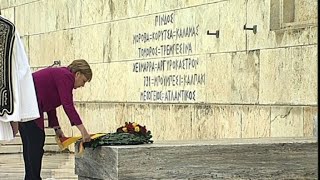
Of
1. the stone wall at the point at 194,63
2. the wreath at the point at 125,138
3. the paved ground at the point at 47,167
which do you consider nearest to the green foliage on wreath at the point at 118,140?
the wreath at the point at 125,138

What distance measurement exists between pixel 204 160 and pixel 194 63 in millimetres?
5462

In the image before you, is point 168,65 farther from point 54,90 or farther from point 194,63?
point 54,90

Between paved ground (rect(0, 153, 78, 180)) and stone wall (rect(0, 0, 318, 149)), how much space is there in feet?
4.03

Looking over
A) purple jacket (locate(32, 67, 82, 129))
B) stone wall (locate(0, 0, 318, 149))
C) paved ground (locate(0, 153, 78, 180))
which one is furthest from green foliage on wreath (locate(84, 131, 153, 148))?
paved ground (locate(0, 153, 78, 180))

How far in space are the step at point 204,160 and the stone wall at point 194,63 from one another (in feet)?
4.91

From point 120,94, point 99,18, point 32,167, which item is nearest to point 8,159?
point 120,94

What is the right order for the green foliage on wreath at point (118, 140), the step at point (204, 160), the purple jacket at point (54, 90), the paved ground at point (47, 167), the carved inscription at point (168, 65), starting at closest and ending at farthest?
the step at point (204, 160)
the green foliage on wreath at point (118, 140)
the purple jacket at point (54, 90)
the paved ground at point (47, 167)
the carved inscription at point (168, 65)

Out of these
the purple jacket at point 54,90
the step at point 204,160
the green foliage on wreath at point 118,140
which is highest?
the purple jacket at point 54,90

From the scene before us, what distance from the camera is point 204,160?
838 cm

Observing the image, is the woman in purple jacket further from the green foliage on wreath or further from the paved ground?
the paved ground

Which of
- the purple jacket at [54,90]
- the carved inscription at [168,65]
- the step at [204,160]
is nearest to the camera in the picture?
the step at [204,160]

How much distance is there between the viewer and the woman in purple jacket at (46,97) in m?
8.52

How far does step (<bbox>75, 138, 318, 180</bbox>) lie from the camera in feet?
26.4

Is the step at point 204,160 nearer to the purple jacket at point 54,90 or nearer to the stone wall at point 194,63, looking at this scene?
the purple jacket at point 54,90
